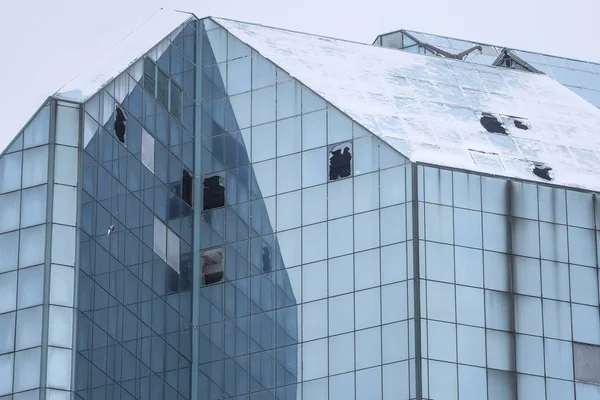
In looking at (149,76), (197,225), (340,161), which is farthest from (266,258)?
(149,76)

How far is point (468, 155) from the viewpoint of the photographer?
110 meters

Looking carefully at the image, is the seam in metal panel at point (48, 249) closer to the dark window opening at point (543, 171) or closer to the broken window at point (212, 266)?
the broken window at point (212, 266)

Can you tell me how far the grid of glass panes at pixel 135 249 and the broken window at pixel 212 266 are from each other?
82 centimetres

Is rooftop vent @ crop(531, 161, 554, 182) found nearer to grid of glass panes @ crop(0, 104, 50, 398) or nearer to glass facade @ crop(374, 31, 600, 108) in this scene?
glass facade @ crop(374, 31, 600, 108)

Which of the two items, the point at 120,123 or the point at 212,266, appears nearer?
the point at 120,123

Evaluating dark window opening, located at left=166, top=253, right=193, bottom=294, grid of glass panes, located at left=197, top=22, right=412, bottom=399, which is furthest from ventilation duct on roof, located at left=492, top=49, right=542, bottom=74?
dark window opening, located at left=166, top=253, right=193, bottom=294

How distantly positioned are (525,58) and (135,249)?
129 ft

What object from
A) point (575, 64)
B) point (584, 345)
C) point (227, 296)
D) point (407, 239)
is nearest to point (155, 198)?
point (227, 296)

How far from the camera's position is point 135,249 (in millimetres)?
108062

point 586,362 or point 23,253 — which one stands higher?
point 23,253

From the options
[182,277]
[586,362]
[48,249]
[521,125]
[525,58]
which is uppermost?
[521,125]

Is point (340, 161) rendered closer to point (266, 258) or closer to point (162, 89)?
point (266, 258)

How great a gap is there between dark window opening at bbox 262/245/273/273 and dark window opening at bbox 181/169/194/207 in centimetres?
566

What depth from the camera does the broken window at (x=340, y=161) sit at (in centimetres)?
10794
